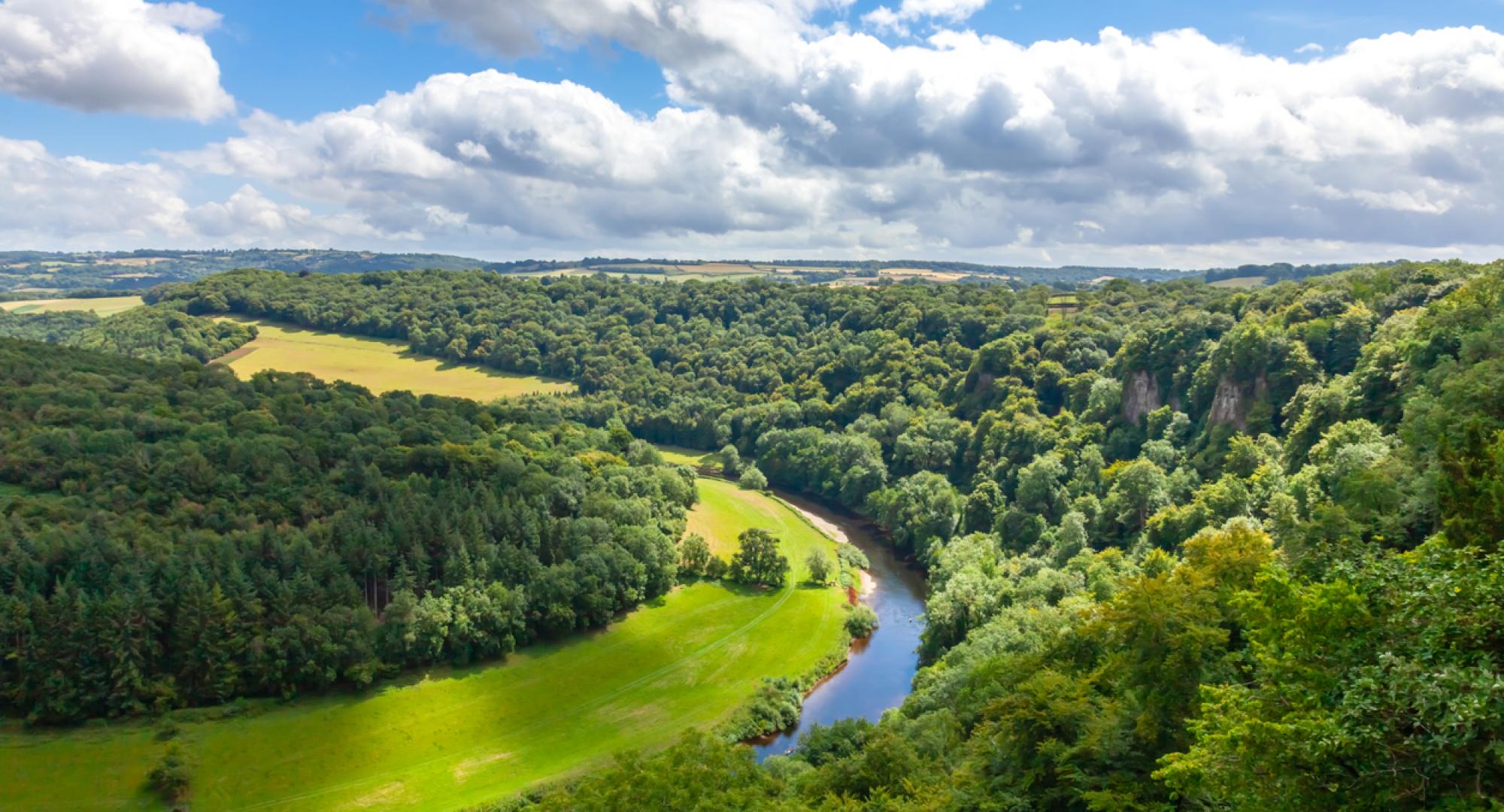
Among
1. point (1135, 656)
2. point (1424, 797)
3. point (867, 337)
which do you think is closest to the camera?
point (1424, 797)

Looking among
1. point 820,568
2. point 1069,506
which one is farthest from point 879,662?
point 1069,506

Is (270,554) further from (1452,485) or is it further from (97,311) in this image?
(97,311)

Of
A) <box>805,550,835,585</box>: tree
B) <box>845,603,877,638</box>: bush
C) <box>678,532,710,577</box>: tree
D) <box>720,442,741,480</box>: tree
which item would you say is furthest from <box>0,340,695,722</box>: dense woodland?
<box>720,442,741,480</box>: tree

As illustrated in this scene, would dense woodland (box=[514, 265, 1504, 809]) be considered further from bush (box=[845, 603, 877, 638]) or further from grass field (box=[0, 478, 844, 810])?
grass field (box=[0, 478, 844, 810])

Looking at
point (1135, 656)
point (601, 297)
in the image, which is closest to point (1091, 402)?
point (1135, 656)

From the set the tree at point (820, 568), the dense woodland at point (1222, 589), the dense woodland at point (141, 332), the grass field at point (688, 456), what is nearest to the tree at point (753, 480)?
the grass field at point (688, 456)

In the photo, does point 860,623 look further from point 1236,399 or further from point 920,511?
point 1236,399
